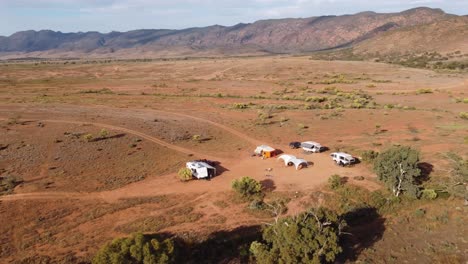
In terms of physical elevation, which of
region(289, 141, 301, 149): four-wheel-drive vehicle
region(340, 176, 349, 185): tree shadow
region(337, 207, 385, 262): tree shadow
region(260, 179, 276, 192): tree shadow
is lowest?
region(337, 207, 385, 262): tree shadow

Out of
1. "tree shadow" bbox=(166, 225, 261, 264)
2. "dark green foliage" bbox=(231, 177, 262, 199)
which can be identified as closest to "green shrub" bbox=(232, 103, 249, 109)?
"dark green foliage" bbox=(231, 177, 262, 199)

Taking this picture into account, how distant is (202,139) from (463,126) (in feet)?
112

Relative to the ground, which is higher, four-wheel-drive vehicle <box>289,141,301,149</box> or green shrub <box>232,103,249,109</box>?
green shrub <box>232,103,249,109</box>

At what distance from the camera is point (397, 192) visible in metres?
29.8

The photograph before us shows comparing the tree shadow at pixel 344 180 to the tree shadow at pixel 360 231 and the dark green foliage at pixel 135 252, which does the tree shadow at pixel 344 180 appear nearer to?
the tree shadow at pixel 360 231

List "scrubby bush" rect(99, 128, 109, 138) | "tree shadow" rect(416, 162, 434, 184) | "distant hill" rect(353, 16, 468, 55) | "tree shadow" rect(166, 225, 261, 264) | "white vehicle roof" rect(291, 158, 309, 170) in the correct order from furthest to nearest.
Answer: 1. "distant hill" rect(353, 16, 468, 55)
2. "scrubby bush" rect(99, 128, 109, 138)
3. "white vehicle roof" rect(291, 158, 309, 170)
4. "tree shadow" rect(416, 162, 434, 184)
5. "tree shadow" rect(166, 225, 261, 264)

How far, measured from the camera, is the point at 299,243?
20266 millimetres

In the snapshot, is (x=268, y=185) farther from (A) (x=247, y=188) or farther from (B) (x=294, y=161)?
(B) (x=294, y=161)

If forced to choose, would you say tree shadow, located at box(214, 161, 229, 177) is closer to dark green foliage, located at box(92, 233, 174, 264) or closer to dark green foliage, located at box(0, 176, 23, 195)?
dark green foliage, located at box(92, 233, 174, 264)

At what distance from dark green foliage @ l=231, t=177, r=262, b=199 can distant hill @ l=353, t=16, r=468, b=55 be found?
14065 cm

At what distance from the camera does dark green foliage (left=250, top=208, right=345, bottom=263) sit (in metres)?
20.1

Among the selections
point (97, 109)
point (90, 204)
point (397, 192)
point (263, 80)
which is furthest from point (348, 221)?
point (263, 80)

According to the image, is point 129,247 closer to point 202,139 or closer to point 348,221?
point 348,221

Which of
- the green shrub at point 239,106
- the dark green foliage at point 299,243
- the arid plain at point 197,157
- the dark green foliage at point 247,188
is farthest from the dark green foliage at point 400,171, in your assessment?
the green shrub at point 239,106
